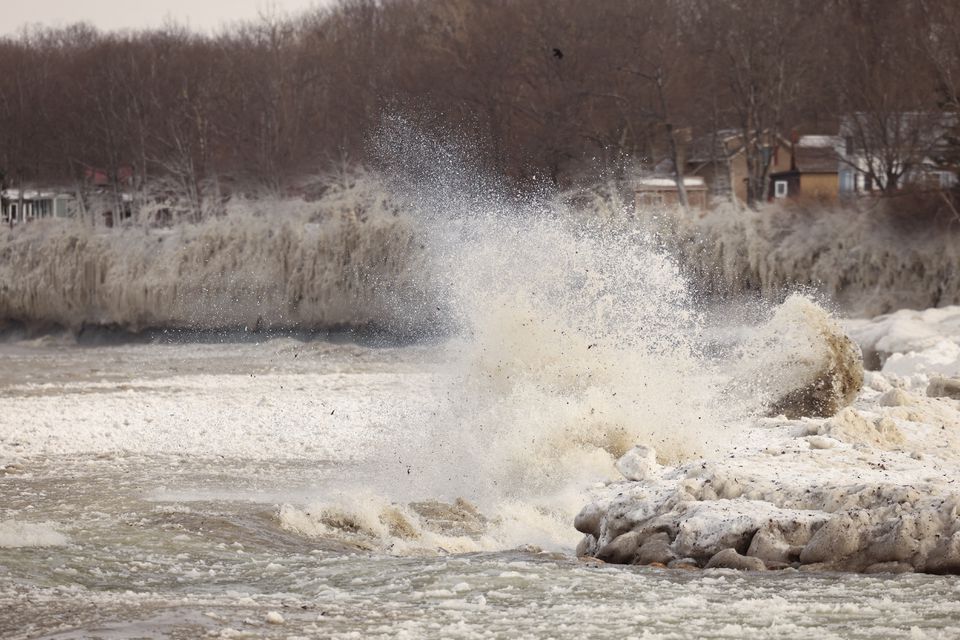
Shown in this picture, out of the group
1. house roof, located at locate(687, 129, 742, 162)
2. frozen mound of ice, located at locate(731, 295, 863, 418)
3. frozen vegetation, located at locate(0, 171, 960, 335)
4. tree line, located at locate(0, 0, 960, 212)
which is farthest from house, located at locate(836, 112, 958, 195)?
frozen mound of ice, located at locate(731, 295, 863, 418)

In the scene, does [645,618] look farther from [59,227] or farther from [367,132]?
[367,132]

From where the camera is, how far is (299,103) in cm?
5834

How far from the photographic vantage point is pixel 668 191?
4616 cm

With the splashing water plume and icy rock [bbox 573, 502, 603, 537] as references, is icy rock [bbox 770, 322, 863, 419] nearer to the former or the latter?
the splashing water plume

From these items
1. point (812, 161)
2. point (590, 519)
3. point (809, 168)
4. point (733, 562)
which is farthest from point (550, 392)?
point (812, 161)

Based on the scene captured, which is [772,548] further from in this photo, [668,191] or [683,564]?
[668,191]

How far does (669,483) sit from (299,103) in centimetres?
5033

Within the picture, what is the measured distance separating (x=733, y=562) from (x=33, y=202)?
60.6m

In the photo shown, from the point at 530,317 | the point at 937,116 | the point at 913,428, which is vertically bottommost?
the point at 913,428

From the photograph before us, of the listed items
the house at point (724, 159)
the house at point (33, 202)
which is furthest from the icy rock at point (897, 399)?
the house at point (33, 202)

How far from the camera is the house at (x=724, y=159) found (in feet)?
153

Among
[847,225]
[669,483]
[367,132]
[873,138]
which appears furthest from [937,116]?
[669,483]

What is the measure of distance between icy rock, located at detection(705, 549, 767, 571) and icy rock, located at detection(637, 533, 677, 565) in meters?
0.29

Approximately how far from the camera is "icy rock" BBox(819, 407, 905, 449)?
37.9 feet
